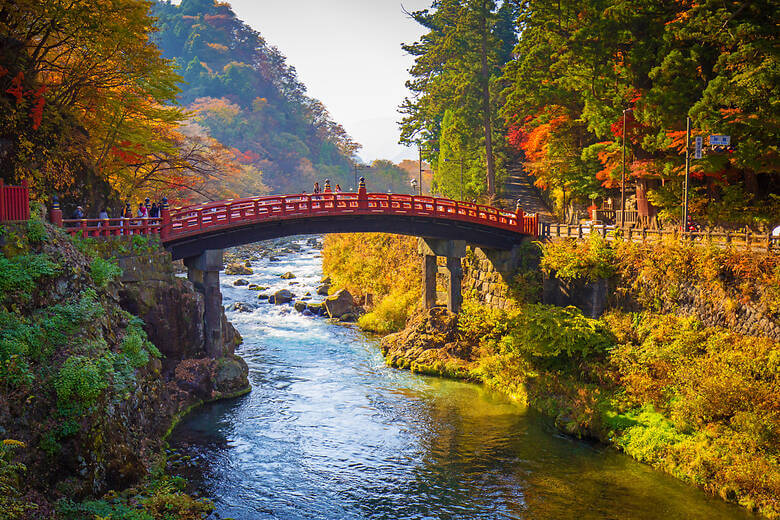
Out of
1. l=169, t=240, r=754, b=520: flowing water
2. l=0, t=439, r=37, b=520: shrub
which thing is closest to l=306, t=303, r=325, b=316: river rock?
l=169, t=240, r=754, b=520: flowing water

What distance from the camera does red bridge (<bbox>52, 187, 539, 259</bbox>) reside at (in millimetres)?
25609

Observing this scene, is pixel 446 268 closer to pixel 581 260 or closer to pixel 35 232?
pixel 581 260

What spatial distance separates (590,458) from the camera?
1986 cm

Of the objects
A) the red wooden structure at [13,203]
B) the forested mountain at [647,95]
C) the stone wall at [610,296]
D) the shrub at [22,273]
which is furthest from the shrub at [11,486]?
the forested mountain at [647,95]

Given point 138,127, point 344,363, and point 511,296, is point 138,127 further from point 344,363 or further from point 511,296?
point 511,296

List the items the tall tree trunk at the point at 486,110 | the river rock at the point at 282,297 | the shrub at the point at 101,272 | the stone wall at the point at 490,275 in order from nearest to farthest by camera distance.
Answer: the shrub at the point at 101,272, the stone wall at the point at 490,275, the tall tree trunk at the point at 486,110, the river rock at the point at 282,297

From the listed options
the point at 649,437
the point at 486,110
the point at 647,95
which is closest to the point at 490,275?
the point at 647,95

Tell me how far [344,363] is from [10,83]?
18826mm

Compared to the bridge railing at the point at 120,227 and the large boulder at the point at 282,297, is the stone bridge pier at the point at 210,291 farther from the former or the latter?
the large boulder at the point at 282,297

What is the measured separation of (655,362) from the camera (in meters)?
21.9

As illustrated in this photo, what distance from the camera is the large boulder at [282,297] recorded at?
45.1m

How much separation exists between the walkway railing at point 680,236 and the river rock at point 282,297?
21219 mm

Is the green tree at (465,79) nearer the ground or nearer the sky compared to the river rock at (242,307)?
nearer the sky

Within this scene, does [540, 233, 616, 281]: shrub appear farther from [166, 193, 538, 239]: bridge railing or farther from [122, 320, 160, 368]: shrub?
[122, 320, 160, 368]: shrub
